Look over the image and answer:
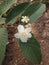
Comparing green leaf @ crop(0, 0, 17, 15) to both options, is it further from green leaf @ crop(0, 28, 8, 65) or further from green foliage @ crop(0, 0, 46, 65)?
green leaf @ crop(0, 28, 8, 65)

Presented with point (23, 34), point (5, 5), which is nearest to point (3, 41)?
point (23, 34)

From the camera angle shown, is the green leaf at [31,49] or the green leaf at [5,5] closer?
the green leaf at [31,49]

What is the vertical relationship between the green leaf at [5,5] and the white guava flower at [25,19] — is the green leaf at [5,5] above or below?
above

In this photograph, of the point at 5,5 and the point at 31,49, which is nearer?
the point at 31,49

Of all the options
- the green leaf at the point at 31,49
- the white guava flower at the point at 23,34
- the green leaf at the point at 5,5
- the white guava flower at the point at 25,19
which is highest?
the green leaf at the point at 5,5

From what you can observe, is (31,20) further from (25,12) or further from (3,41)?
(3,41)

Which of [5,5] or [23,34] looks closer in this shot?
[23,34]

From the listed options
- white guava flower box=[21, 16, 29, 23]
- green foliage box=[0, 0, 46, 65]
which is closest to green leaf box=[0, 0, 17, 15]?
green foliage box=[0, 0, 46, 65]

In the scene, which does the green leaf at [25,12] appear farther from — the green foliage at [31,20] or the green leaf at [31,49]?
the green leaf at [31,49]

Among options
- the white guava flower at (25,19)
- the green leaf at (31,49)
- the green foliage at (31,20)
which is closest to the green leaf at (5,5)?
the green foliage at (31,20)

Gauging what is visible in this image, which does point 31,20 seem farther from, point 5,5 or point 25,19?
point 5,5

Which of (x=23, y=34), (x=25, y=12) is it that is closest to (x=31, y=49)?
(x=23, y=34)
